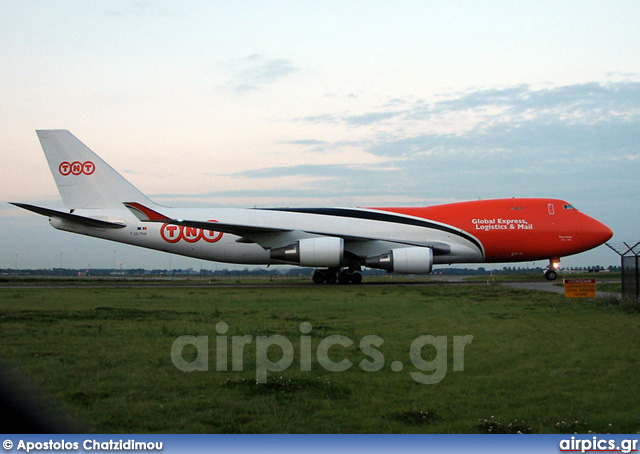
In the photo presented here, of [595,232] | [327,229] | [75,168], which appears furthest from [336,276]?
[75,168]

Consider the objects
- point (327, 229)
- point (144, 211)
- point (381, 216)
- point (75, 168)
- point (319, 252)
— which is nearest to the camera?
point (319, 252)

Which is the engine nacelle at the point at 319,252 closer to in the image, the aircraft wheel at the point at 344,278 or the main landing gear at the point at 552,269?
the aircraft wheel at the point at 344,278

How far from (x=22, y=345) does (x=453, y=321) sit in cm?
783

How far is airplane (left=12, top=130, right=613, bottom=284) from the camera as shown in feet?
86.0

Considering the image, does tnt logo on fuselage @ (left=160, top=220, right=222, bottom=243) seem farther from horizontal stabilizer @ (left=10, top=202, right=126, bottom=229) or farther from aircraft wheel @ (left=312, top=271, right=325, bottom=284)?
aircraft wheel @ (left=312, top=271, right=325, bottom=284)

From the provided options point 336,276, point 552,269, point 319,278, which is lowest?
point 319,278

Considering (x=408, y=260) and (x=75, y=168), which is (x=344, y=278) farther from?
(x=75, y=168)

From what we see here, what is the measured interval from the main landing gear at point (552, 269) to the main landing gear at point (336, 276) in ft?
31.8

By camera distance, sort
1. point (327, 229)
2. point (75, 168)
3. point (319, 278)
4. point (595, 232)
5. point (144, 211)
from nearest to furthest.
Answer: point (144, 211) < point (595, 232) < point (327, 229) < point (319, 278) < point (75, 168)

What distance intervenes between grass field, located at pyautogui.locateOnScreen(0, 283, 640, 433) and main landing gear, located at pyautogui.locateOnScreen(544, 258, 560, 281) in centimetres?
1604

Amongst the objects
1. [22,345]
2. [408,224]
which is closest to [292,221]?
[408,224]

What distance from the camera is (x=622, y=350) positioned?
828 centimetres

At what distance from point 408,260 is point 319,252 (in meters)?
3.95

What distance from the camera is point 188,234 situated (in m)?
28.3
